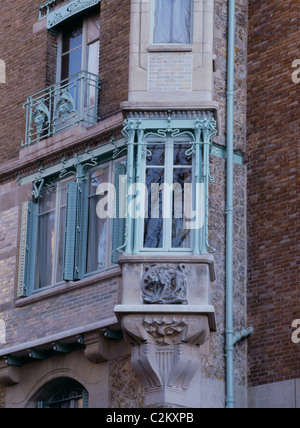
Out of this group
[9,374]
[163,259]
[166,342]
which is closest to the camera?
[166,342]

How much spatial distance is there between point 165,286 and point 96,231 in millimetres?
2670

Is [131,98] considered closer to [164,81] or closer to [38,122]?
[164,81]

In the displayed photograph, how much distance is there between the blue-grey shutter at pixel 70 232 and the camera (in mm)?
24812

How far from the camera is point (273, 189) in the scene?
2456 cm

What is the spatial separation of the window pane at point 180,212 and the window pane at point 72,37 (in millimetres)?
5255

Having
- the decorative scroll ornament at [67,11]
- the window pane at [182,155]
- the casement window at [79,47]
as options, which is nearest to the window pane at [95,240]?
the window pane at [182,155]

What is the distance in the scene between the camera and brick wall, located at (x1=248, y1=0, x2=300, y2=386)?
2369 cm

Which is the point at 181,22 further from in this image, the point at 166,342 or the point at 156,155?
the point at 166,342

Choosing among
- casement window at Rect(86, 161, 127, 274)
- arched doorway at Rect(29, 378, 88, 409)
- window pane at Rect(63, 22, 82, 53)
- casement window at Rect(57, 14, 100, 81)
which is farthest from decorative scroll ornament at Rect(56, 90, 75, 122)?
arched doorway at Rect(29, 378, 88, 409)

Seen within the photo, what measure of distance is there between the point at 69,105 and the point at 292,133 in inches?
178

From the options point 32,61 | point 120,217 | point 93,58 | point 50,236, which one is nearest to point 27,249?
point 50,236

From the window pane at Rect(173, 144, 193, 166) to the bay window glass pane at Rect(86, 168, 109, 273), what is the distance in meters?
1.83

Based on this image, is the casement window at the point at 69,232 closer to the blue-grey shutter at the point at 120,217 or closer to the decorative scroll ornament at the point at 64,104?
the blue-grey shutter at the point at 120,217
